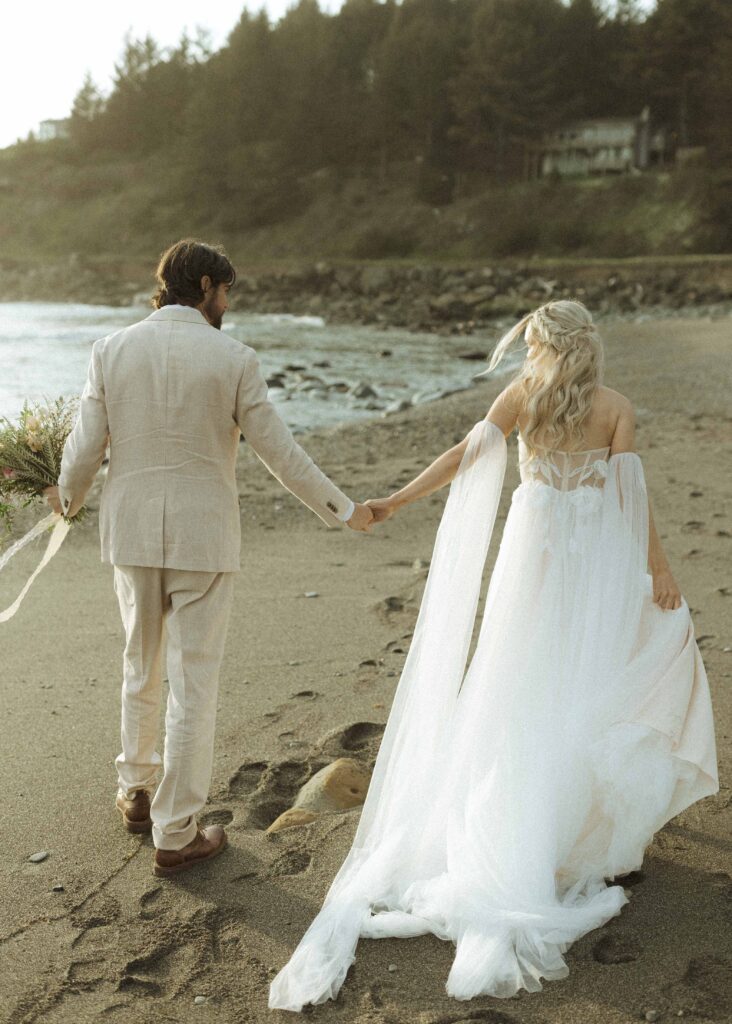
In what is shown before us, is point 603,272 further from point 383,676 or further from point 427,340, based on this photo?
point 383,676

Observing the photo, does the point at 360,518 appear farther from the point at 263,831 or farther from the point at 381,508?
the point at 263,831

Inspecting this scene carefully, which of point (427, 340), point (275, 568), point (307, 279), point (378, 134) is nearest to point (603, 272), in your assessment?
point (307, 279)

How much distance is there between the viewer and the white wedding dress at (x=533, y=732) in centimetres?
319

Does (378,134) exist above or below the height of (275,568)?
above

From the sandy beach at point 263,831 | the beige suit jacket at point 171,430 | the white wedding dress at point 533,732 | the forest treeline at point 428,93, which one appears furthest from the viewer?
the forest treeline at point 428,93

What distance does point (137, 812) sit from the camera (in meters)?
3.80

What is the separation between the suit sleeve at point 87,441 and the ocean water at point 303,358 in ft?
34.4

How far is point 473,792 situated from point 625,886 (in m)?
0.59

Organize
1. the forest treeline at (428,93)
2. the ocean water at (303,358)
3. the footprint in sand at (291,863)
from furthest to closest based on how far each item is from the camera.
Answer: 1. the forest treeline at (428,93)
2. the ocean water at (303,358)
3. the footprint in sand at (291,863)

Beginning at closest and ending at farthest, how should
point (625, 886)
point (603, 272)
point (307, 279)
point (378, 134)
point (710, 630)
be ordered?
point (625, 886) → point (710, 630) → point (603, 272) → point (307, 279) → point (378, 134)

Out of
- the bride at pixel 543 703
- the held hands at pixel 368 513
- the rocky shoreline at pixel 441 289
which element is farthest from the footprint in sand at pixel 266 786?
the rocky shoreline at pixel 441 289

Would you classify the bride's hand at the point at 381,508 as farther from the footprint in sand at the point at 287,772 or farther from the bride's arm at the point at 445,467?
the footprint in sand at the point at 287,772

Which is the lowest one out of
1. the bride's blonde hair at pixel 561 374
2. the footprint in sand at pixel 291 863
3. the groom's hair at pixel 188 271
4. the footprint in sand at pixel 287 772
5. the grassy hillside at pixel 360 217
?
the footprint in sand at pixel 287 772

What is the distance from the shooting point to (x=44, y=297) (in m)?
53.0
